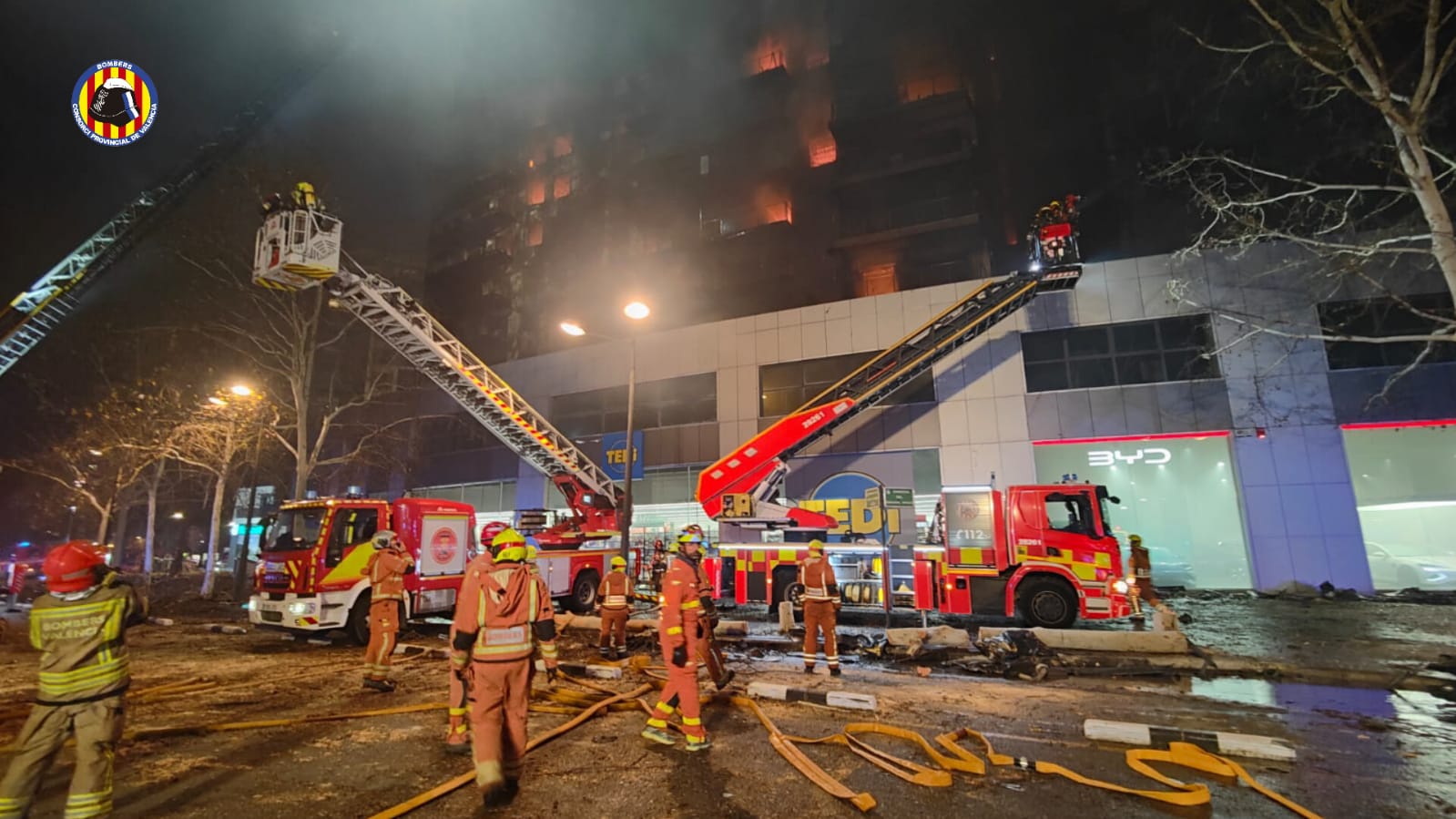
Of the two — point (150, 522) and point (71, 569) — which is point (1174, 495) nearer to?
point (71, 569)

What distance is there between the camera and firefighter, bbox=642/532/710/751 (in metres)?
4.89

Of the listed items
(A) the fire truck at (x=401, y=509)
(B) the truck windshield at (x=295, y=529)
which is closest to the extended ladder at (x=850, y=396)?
(A) the fire truck at (x=401, y=509)

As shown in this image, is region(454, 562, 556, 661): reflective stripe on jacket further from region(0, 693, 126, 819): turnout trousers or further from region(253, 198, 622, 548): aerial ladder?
region(253, 198, 622, 548): aerial ladder

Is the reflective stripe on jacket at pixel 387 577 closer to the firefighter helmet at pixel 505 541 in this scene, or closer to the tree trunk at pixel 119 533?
the firefighter helmet at pixel 505 541

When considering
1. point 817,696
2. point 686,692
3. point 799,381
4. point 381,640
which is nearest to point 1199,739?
point 817,696

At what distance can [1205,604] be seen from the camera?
1356 centimetres

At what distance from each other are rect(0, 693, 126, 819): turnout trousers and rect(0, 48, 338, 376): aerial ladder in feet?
69.0

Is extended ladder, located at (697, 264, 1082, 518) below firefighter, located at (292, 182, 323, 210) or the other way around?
below

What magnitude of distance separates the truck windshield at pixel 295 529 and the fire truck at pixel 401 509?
0.02 meters

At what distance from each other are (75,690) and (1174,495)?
20145mm

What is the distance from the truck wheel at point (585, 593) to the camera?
1320cm

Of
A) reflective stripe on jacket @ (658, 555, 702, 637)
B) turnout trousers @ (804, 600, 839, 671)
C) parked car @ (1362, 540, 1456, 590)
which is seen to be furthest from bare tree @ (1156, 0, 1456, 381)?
reflective stripe on jacket @ (658, 555, 702, 637)

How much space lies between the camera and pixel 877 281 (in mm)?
27797

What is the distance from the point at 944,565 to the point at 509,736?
859 centimetres
